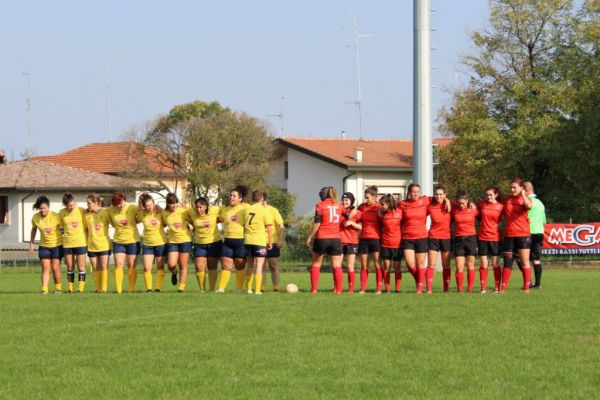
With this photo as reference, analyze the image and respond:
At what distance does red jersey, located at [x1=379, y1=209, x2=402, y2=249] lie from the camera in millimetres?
20969

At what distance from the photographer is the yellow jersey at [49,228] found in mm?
21672

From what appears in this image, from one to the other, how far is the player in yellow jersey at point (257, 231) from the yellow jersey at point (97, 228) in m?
2.94

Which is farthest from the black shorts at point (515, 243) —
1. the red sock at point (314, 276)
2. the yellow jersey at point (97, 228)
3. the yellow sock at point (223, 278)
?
the yellow jersey at point (97, 228)

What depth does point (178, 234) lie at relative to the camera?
70.4 feet

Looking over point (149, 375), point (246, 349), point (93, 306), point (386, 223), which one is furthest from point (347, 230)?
point (149, 375)

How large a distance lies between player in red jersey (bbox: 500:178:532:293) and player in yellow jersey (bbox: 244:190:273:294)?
4.30 metres

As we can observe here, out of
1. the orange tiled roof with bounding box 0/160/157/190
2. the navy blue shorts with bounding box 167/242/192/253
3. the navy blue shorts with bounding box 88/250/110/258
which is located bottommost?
the navy blue shorts with bounding box 88/250/110/258

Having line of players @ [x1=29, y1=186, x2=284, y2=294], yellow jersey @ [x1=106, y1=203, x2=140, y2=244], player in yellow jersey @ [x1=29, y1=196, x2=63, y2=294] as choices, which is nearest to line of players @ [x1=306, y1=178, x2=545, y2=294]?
line of players @ [x1=29, y1=186, x2=284, y2=294]

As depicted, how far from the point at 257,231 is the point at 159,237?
2164 mm

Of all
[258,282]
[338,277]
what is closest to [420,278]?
[338,277]

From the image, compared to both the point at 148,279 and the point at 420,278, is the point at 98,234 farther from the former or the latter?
the point at 420,278

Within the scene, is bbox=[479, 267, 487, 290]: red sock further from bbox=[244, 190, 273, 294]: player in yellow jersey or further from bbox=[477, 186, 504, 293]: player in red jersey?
bbox=[244, 190, 273, 294]: player in yellow jersey

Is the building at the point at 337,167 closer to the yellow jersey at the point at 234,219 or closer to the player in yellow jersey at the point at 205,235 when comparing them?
the player in yellow jersey at the point at 205,235

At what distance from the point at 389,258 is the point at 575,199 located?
34.7 m
